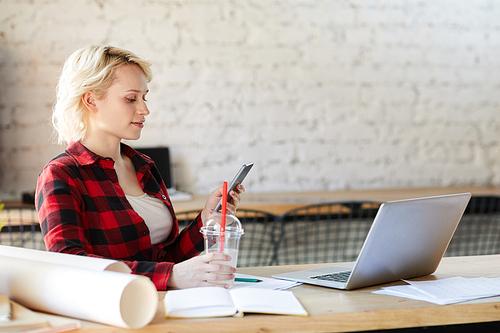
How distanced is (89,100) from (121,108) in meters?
0.10

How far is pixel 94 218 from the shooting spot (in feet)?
4.37

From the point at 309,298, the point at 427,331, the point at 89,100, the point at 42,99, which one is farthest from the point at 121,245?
the point at 42,99

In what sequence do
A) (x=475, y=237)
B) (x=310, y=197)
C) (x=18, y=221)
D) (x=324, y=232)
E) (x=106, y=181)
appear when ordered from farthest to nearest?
(x=475, y=237)
(x=324, y=232)
(x=310, y=197)
(x=18, y=221)
(x=106, y=181)

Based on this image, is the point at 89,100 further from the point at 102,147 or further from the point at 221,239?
the point at 221,239

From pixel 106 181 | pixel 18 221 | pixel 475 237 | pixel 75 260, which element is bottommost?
pixel 475 237

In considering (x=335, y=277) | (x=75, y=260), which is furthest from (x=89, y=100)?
(x=335, y=277)

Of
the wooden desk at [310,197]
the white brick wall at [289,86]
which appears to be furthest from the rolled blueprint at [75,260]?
the white brick wall at [289,86]

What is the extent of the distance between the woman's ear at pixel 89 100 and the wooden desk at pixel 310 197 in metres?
0.95

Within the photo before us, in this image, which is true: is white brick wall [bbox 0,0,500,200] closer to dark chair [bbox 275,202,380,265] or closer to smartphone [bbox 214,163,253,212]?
dark chair [bbox 275,202,380,265]

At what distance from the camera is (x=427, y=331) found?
1.04 m

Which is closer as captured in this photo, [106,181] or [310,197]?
[106,181]

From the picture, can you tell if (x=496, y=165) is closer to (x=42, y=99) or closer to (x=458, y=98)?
(x=458, y=98)

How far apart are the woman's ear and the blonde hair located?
0.01 m

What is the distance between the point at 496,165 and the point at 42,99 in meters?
2.81
